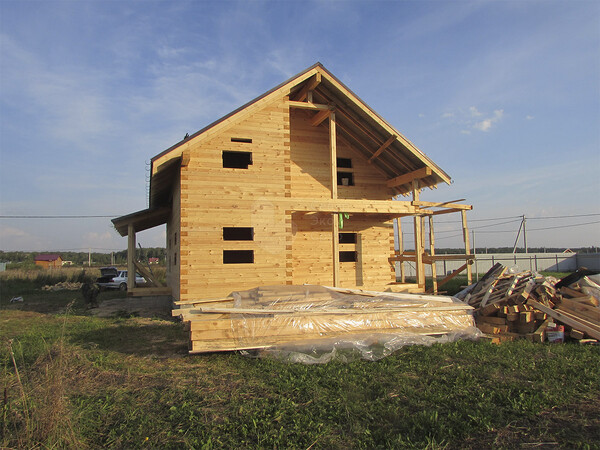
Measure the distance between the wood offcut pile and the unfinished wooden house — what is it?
413cm

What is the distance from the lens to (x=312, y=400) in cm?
504

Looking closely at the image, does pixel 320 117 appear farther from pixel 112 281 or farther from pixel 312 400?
pixel 112 281

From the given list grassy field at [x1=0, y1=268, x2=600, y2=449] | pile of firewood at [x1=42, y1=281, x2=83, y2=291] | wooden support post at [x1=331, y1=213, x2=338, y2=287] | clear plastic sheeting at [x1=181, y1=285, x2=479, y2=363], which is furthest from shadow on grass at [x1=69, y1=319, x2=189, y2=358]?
pile of firewood at [x1=42, y1=281, x2=83, y2=291]

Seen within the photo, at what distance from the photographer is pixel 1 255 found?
90.8 metres

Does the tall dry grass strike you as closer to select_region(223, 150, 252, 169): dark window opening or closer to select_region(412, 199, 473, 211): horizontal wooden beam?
select_region(412, 199, 473, 211): horizontal wooden beam

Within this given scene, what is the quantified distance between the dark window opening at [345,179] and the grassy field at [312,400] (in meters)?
8.57


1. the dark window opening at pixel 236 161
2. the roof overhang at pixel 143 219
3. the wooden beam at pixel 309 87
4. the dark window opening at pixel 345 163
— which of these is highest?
the wooden beam at pixel 309 87

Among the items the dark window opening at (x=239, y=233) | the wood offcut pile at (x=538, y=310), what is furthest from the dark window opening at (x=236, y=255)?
the wood offcut pile at (x=538, y=310)

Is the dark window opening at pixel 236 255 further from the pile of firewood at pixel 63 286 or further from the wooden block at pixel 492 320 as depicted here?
the pile of firewood at pixel 63 286

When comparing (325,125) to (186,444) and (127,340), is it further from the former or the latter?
(186,444)

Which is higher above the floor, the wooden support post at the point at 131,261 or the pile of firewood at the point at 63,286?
the wooden support post at the point at 131,261

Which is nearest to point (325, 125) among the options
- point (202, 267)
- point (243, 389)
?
point (202, 267)

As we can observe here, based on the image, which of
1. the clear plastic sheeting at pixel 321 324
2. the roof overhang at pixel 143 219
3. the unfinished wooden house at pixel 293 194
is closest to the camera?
the clear plastic sheeting at pixel 321 324

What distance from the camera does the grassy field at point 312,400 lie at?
13.1ft
